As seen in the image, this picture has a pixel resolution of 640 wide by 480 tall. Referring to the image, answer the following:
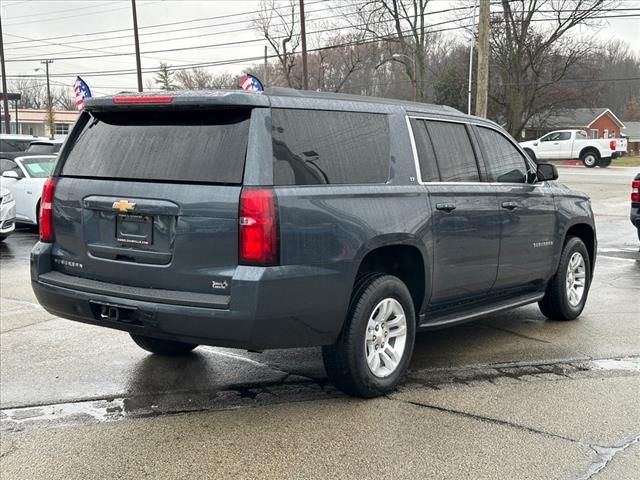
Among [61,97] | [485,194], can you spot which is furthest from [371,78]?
[485,194]

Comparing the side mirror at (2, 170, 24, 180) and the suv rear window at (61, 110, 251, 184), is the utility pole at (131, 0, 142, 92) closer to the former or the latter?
the side mirror at (2, 170, 24, 180)

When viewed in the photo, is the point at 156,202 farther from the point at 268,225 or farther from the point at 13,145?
the point at 13,145

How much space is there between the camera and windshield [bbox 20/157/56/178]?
14523 millimetres

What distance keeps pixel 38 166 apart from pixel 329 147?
470 inches

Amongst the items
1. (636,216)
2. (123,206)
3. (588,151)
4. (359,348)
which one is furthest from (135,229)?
(588,151)

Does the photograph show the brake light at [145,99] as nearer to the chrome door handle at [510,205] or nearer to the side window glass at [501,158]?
the side window glass at [501,158]

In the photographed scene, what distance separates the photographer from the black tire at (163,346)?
564 cm

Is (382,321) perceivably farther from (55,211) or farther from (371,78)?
(371,78)

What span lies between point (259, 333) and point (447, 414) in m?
1.34

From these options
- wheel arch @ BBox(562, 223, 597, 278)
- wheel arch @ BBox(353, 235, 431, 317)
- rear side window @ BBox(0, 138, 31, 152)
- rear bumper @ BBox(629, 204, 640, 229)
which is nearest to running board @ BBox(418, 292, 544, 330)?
A: wheel arch @ BBox(353, 235, 431, 317)

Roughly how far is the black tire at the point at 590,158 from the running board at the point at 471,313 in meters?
37.3

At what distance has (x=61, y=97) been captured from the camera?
99.8 m

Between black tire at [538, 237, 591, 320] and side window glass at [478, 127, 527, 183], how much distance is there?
102cm

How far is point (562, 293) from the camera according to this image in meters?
6.76
